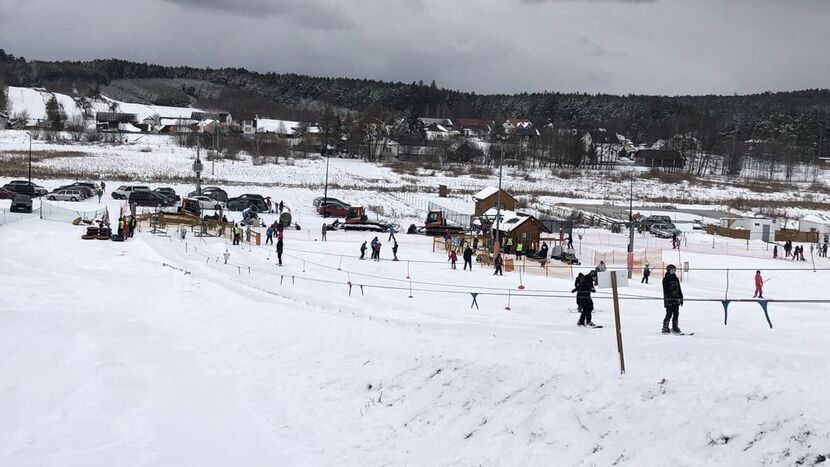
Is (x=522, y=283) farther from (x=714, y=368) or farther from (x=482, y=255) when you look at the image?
(x=714, y=368)

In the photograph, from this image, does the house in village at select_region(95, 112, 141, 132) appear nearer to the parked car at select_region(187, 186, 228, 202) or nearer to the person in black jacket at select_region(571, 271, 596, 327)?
the parked car at select_region(187, 186, 228, 202)

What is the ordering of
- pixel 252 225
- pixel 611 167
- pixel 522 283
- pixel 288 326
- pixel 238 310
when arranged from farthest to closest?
pixel 611 167 < pixel 252 225 < pixel 522 283 < pixel 238 310 < pixel 288 326

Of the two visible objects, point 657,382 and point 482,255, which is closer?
point 657,382

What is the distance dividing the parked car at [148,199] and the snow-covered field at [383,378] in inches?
971

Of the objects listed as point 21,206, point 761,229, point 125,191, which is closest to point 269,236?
point 21,206

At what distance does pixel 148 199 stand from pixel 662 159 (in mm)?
109719

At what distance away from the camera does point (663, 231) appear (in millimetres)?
53906

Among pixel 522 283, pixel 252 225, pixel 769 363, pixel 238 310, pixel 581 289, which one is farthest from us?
pixel 252 225

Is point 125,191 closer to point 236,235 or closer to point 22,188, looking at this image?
point 22,188

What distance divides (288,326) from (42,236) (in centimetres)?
2030

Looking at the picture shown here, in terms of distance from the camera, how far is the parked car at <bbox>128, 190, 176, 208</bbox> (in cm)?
5091

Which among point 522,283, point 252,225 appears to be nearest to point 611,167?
point 252,225

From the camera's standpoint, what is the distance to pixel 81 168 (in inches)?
3118

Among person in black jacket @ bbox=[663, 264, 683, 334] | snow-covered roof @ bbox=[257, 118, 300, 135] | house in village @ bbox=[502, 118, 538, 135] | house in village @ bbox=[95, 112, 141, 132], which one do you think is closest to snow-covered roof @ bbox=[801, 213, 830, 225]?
person in black jacket @ bbox=[663, 264, 683, 334]
